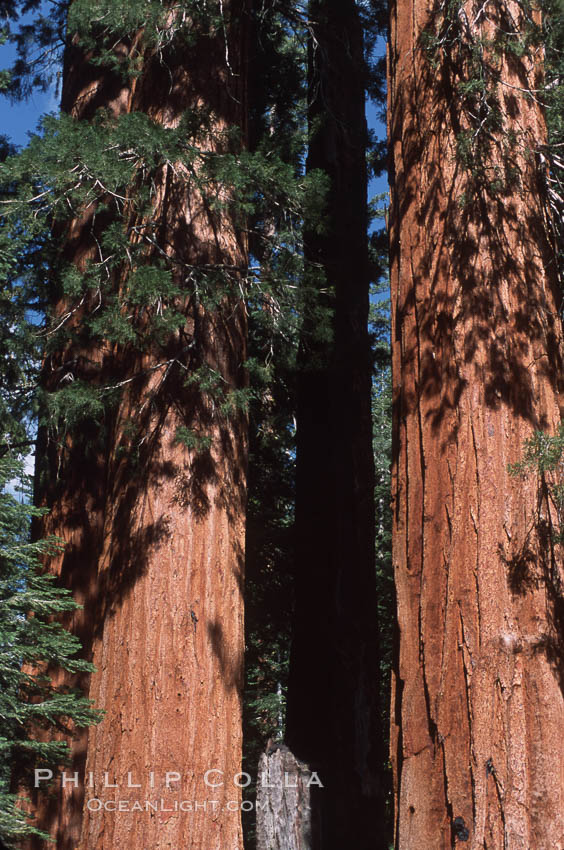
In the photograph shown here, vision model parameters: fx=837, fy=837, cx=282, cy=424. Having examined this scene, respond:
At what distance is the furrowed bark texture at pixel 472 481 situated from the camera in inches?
119

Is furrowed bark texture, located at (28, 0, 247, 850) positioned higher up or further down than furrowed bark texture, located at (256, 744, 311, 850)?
higher up

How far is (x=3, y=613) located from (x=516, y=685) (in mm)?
2858

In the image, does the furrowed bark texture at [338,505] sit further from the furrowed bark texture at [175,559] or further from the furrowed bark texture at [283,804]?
the furrowed bark texture at [175,559]

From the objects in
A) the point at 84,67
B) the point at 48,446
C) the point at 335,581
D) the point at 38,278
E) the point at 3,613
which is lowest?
the point at 3,613

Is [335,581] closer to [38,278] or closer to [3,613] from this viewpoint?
[3,613]

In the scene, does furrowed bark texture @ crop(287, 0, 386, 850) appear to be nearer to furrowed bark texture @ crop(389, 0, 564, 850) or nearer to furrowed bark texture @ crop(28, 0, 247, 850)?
furrowed bark texture @ crop(28, 0, 247, 850)

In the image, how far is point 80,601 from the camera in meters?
6.31

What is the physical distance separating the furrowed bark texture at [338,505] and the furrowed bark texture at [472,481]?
76.0 inches

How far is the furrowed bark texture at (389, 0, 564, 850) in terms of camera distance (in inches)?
119

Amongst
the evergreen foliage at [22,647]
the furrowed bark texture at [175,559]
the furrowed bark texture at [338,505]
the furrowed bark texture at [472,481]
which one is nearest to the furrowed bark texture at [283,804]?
the furrowed bark texture at [338,505]

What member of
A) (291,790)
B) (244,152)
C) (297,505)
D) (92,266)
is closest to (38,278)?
(92,266)

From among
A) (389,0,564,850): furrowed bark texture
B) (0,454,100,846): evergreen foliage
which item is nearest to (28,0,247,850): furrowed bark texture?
(0,454,100,846): evergreen foliage

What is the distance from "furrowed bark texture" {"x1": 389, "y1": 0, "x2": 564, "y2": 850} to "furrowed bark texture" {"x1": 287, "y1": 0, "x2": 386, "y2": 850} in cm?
193

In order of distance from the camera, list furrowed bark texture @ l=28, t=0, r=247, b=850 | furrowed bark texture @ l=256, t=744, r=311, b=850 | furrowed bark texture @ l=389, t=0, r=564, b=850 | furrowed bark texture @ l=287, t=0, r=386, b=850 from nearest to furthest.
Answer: furrowed bark texture @ l=389, t=0, r=564, b=850, furrowed bark texture @ l=28, t=0, r=247, b=850, furrowed bark texture @ l=256, t=744, r=311, b=850, furrowed bark texture @ l=287, t=0, r=386, b=850
